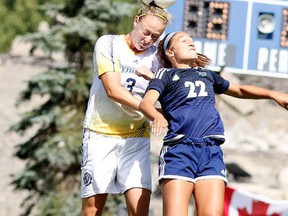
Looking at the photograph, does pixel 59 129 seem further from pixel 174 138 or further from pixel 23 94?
pixel 174 138

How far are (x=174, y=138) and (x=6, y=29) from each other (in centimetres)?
2187

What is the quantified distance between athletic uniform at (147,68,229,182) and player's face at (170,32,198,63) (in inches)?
2.8

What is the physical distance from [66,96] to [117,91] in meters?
6.64

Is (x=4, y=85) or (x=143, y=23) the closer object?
(x=143, y=23)

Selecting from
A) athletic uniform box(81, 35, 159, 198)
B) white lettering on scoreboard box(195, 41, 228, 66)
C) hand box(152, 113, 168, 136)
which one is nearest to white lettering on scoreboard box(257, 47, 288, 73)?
white lettering on scoreboard box(195, 41, 228, 66)

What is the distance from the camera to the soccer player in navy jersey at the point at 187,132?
597cm

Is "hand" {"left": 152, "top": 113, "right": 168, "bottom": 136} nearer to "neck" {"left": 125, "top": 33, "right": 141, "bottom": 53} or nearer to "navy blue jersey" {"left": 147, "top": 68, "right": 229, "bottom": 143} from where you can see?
"navy blue jersey" {"left": 147, "top": 68, "right": 229, "bottom": 143}

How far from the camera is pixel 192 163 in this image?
19.8 feet

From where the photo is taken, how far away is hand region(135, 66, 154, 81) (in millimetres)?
6340

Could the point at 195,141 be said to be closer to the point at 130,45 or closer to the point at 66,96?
the point at 130,45

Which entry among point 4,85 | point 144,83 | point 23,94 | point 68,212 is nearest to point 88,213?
point 144,83

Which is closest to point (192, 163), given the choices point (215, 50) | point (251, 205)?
point (251, 205)

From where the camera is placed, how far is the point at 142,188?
21.4ft

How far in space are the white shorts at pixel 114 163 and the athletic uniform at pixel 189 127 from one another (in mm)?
455
